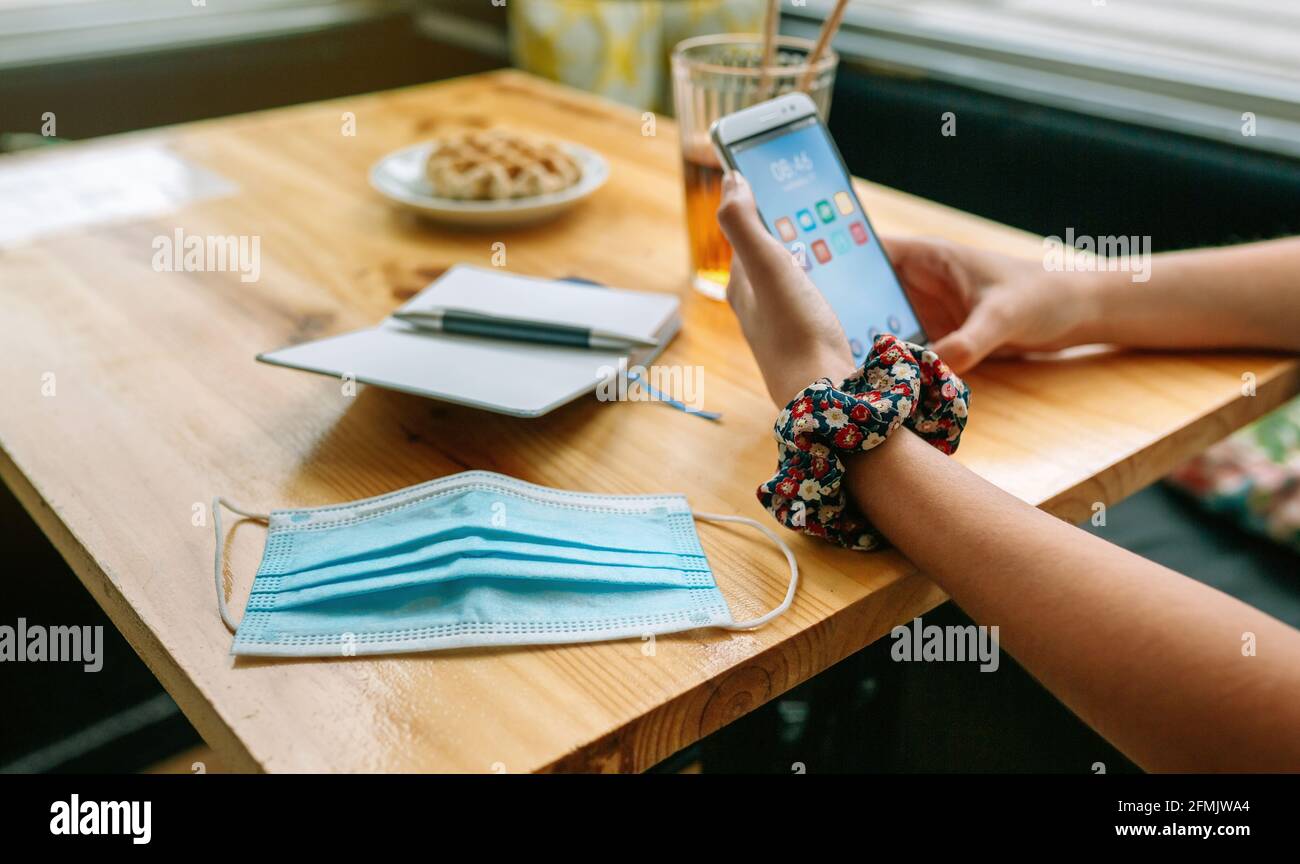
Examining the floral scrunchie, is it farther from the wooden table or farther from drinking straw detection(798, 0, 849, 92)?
drinking straw detection(798, 0, 849, 92)

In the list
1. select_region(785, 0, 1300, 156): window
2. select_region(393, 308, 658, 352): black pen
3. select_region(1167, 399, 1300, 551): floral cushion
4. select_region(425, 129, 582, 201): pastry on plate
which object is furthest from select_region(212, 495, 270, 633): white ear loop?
select_region(785, 0, 1300, 156): window

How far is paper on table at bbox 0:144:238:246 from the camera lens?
1.22 metres

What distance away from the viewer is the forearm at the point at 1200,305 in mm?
910

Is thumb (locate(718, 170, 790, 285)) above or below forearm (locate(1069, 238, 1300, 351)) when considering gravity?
above

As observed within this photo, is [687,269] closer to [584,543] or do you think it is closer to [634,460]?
[634,460]

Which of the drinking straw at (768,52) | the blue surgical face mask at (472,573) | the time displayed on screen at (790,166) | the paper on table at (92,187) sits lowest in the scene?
the paper on table at (92,187)

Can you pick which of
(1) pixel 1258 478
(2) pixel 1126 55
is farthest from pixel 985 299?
(2) pixel 1126 55

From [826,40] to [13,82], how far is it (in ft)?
6.47

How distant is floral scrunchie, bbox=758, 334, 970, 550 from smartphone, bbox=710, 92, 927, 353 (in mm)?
166

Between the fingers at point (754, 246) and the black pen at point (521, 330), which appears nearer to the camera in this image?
the fingers at point (754, 246)

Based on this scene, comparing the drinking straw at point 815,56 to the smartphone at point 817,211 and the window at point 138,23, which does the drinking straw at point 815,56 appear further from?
the window at point 138,23

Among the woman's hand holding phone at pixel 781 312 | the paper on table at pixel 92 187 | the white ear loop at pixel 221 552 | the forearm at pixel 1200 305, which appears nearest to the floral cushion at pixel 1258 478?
the forearm at pixel 1200 305

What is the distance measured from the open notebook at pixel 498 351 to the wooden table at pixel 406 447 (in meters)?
0.03

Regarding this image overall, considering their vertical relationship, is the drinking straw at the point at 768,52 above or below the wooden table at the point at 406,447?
above
